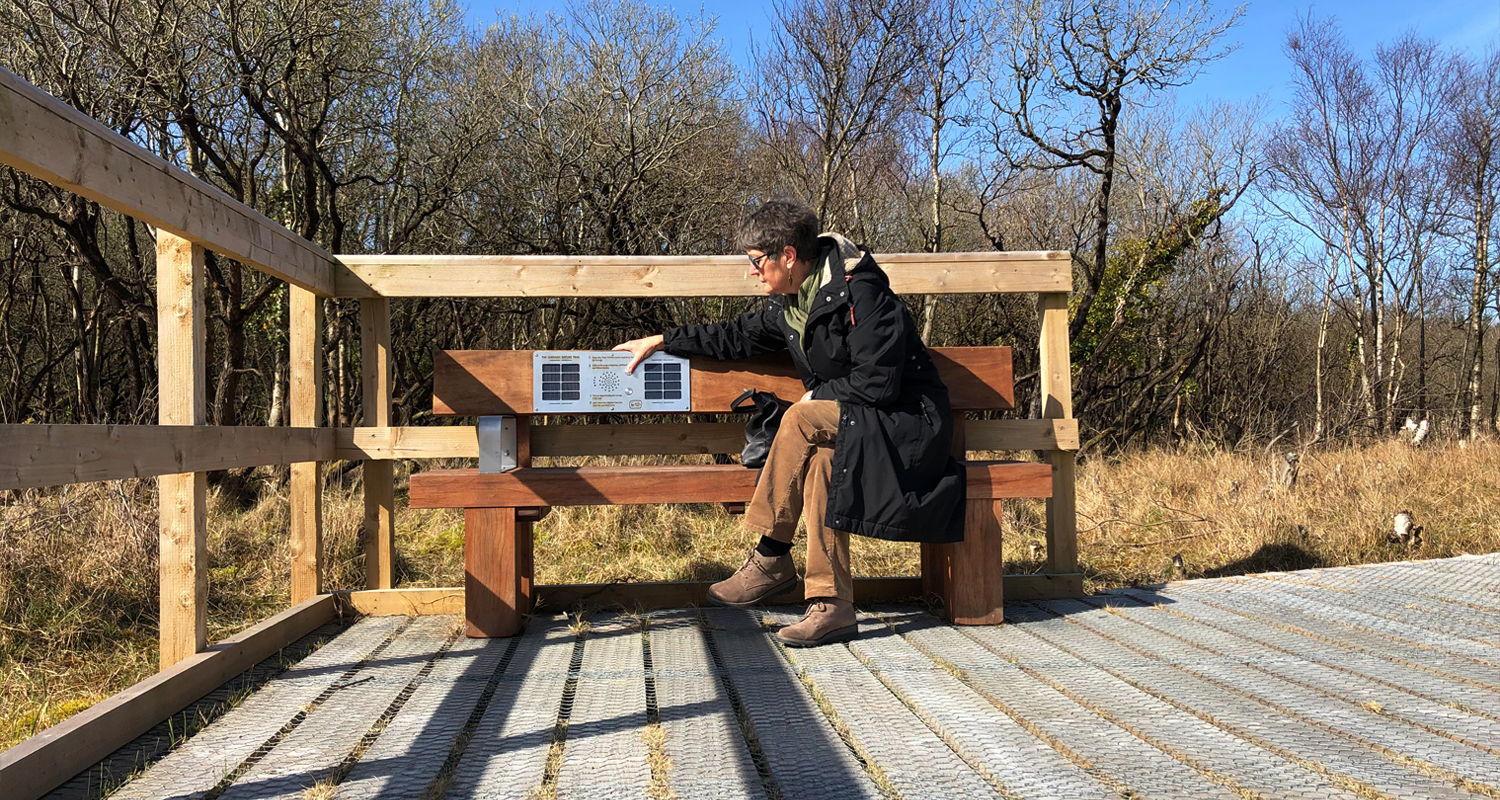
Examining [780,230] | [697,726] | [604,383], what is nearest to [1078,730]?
[697,726]

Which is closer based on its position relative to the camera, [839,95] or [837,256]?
[837,256]

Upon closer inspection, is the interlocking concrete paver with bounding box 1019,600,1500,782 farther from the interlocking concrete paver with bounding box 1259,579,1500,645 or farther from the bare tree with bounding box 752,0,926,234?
the bare tree with bounding box 752,0,926,234

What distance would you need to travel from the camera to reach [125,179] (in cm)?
224

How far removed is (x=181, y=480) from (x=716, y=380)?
1684mm

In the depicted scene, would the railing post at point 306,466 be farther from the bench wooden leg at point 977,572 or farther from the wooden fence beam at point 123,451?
the bench wooden leg at point 977,572

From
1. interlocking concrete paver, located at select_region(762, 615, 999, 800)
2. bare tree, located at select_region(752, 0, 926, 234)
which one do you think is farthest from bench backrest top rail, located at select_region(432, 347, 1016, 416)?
bare tree, located at select_region(752, 0, 926, 234)

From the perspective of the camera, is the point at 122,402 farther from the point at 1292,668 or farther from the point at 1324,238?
the point at 1324,238

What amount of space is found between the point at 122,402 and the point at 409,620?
5877mm

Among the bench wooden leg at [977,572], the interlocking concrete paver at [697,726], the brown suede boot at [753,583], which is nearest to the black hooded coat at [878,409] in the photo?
the bench wooden leg at [977,572]

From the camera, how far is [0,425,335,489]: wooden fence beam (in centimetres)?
181

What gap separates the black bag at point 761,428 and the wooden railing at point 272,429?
17.5 inches

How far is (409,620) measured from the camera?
142 inches

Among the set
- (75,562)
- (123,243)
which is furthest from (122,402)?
(75,562)

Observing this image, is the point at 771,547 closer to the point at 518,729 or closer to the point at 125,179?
the point at 518,729
